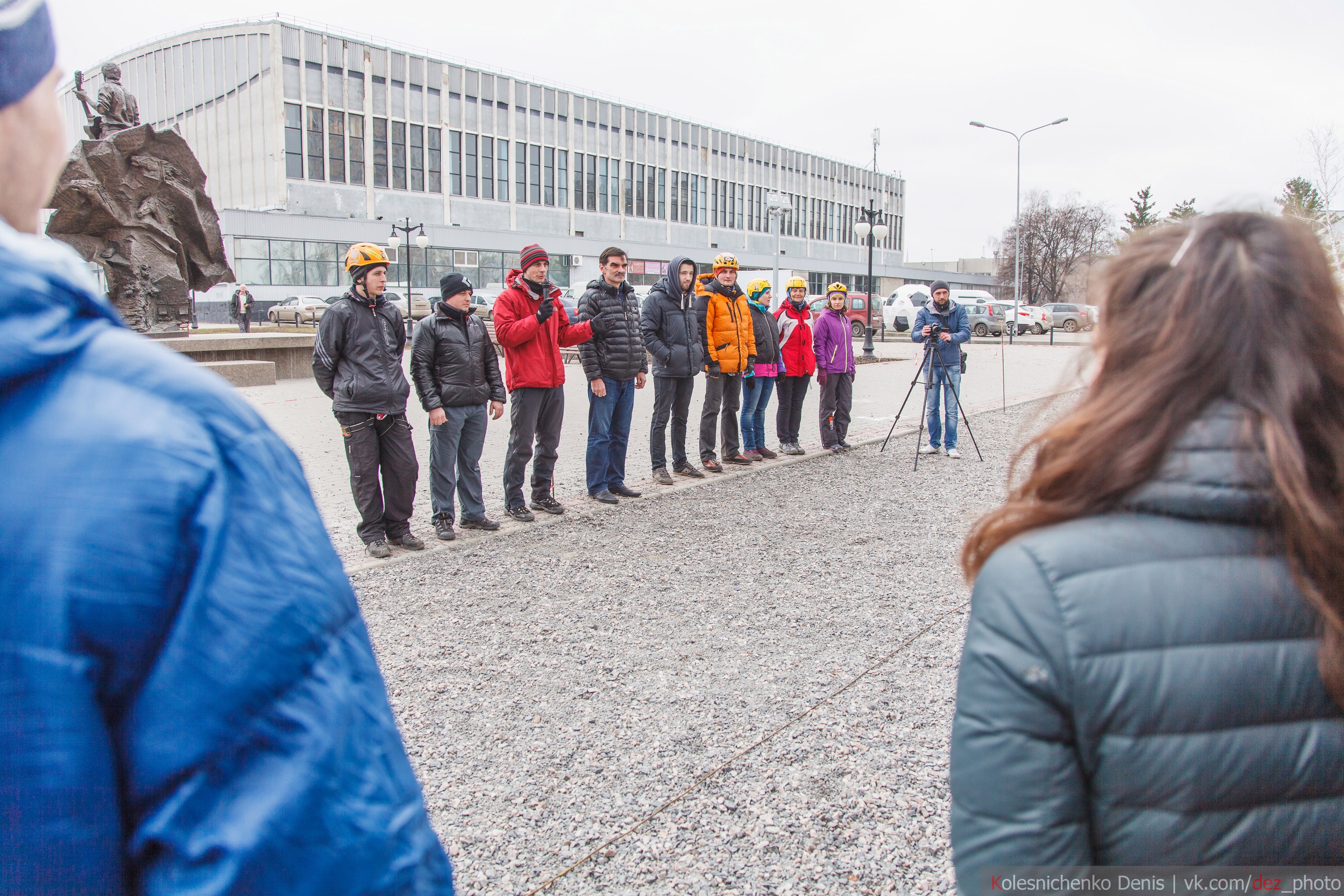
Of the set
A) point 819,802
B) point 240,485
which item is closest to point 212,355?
point 819,802

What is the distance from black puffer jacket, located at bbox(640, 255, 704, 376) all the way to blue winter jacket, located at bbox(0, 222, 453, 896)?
25.5 feet

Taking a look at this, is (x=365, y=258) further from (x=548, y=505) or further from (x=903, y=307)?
(x=903, y=307)

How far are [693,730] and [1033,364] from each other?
22958 mm

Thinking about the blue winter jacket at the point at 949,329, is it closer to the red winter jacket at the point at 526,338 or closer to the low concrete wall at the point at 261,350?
the red winter jacket at the point at 526,338

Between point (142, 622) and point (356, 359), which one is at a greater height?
point (356, 359)

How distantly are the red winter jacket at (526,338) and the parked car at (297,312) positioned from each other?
33340 mm

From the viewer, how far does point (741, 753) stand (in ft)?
11.2

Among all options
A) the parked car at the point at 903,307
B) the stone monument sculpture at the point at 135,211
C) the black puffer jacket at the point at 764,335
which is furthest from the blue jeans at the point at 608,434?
the parked car at the point at 903,307

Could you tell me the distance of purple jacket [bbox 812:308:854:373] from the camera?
10.5 metres

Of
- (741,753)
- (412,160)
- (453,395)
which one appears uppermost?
(412,160)

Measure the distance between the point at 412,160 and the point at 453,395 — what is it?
174 ft

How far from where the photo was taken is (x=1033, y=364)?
24250 mm

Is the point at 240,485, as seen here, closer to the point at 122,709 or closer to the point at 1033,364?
the point at 122,709

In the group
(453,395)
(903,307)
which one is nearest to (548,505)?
(453,395)
